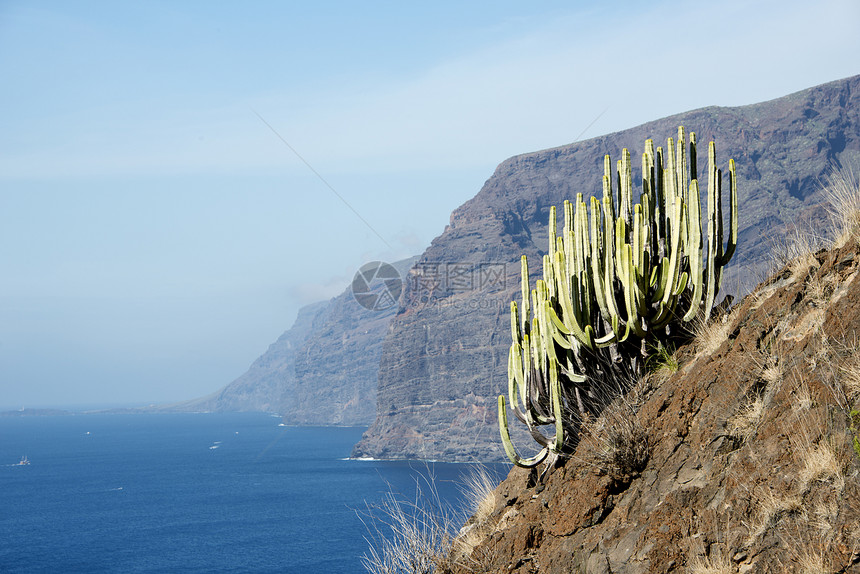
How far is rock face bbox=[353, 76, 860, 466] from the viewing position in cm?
15238

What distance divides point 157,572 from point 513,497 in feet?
227

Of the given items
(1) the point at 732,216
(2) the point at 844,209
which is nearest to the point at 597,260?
(1) the point at 732,216

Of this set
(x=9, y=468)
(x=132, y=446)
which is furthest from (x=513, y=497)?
(x=132, y=446)

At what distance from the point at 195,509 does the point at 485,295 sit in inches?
3790

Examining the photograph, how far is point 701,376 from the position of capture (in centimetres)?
600

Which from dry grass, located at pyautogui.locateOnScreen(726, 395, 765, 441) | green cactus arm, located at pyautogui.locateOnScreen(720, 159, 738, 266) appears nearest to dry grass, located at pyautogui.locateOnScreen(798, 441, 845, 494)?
dry grass, located at pyautogui.locateOnScreen(726, 395, 765, 441)

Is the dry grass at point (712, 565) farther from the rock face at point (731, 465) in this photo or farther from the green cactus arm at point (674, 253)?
the green cactus arm at point (674, 253)

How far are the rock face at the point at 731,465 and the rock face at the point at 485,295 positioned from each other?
433 feet

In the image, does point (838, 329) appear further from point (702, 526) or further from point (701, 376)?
point (702, 526)

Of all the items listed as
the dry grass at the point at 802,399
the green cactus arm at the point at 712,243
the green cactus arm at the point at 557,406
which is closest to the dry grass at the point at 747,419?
the dry grass at the point at 802,399

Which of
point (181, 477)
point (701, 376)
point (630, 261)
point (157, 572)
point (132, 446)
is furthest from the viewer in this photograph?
point (132, 446)

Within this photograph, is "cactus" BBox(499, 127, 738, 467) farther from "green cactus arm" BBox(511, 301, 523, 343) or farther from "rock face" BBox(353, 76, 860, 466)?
"rock face" BBox(353, 76, 860, 466)

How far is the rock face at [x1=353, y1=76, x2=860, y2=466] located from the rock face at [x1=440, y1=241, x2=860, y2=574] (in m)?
132

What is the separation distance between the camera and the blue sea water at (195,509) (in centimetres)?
6938
